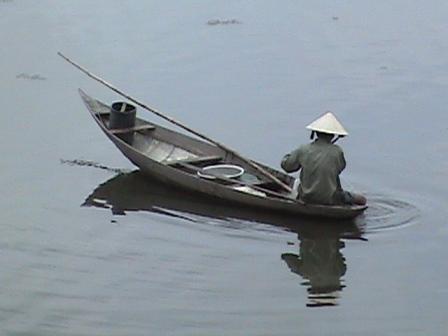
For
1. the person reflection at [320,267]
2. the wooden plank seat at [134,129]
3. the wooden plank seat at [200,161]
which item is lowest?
the person reflection at [320,267]

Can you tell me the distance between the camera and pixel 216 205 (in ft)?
37.9

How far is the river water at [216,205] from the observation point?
9461 mm

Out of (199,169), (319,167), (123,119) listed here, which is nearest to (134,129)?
(123,119)

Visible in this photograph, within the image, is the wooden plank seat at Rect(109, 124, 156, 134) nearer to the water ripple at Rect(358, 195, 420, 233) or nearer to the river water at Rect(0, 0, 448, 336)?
the river water at Rect(0, 0, 448, 336)

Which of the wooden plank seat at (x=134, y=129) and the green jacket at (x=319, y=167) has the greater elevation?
the wooden plank seat at (x=134, y=129)

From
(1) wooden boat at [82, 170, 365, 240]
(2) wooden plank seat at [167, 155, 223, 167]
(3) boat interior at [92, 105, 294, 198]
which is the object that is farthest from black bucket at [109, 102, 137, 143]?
(2) wooden plank seat at [167, 155, 223, 167]

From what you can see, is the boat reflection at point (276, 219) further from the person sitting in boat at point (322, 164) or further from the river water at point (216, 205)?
the person sitting in boat at point (322, 164)

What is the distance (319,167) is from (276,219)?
794mm

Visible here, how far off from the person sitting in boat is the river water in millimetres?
357

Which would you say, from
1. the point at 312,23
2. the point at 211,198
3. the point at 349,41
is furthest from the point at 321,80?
the point at 211,198

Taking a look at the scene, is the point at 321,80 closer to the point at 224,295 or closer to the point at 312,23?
the point at 312,23

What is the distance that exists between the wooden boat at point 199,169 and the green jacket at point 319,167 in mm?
107

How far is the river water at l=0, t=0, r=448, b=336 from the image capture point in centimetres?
946

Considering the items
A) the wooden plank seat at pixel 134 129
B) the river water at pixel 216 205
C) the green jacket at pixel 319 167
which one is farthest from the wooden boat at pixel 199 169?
the river water at pixel 216 205
